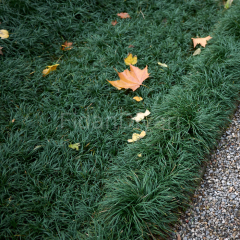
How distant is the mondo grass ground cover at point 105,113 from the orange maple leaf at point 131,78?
0.12m

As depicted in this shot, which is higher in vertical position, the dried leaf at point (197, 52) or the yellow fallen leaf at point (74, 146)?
the dried leaf at point (197, 52)

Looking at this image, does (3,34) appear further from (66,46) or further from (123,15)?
(123,15)

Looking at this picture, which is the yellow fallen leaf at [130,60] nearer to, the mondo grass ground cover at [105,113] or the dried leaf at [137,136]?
the mondo grass ground cover at [105,113]

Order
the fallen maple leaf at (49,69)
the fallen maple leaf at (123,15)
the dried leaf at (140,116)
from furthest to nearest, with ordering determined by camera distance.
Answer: the fallen maple leaf at (123,15)
the fallen maple leaf at (49,69)
the dried leaf at (140,116)

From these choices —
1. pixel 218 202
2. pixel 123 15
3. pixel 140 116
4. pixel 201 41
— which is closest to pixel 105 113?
pixel 140 116

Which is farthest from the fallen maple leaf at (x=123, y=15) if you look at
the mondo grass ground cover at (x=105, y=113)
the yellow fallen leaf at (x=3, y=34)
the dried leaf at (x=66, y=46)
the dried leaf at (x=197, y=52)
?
the yellow fallen leaf at (x=3, y=34)

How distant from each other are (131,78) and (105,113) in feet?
1.75

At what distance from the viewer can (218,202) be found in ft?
6.42

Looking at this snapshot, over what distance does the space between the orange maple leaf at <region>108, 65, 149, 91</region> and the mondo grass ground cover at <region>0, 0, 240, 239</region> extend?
12 cm

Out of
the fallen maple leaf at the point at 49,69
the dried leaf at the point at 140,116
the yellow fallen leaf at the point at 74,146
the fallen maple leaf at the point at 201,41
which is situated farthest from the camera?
the fallen maple leaf at the point at 201,41

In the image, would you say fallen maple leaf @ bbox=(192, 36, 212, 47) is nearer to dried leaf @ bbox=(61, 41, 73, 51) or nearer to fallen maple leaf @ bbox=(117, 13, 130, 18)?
fallen maple leaf @ bbox=(117, 13, 130, 18)

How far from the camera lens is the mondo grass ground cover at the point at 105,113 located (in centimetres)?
186

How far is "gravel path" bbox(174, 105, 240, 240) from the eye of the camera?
1.81 metres

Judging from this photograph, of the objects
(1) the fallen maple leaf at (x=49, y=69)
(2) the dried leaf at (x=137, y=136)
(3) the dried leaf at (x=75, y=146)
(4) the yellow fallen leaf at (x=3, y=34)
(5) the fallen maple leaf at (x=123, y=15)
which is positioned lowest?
(3) the dried leaf at (x=75, y=146)
